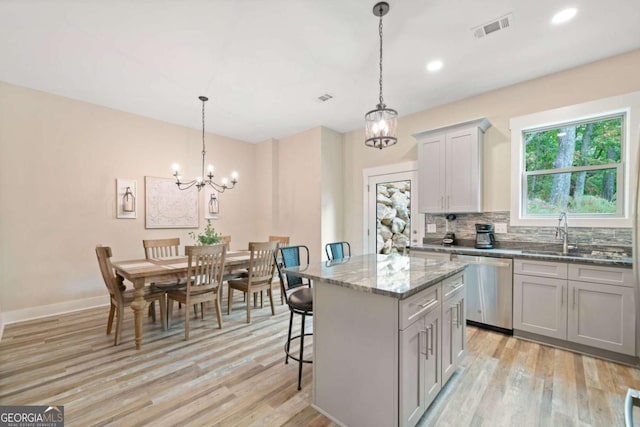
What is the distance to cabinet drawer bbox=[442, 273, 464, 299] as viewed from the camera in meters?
1.95

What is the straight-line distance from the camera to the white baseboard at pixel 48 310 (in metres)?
3.30

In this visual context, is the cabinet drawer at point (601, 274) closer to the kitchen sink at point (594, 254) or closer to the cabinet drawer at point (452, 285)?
the kitchen sink at point (594, 254)

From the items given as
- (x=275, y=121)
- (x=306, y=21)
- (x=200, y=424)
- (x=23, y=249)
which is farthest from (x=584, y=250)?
(x=23, y=249)

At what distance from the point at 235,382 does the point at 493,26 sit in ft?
12.2

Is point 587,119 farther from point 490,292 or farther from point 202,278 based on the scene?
point 202,278

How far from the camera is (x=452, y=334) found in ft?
6.80

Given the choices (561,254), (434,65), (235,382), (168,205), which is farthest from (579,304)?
(168,205)

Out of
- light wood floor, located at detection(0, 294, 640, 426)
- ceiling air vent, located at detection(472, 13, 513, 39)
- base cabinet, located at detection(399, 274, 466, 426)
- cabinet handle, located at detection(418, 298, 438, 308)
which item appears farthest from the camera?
ceiling air vent, located at detection(472, 13, 513, 39)

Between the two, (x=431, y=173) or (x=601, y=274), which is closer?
(x=601, y=274)

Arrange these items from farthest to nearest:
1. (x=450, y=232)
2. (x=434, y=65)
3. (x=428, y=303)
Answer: (x=450, y=232)
(x=434, y=65)
(x=428, y=303)

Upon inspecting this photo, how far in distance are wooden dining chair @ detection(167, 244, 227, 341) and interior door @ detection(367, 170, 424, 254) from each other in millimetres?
2752

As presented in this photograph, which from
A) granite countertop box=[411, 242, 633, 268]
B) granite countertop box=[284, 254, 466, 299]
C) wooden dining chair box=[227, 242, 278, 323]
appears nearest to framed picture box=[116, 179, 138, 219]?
wooden dining chair box=[227, 242, 278, 323]

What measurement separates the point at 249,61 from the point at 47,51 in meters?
2.02

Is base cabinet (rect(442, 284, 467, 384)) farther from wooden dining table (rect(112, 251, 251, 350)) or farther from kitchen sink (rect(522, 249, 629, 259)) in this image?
wooden dining table (rect(112, 251, 251, 350))
